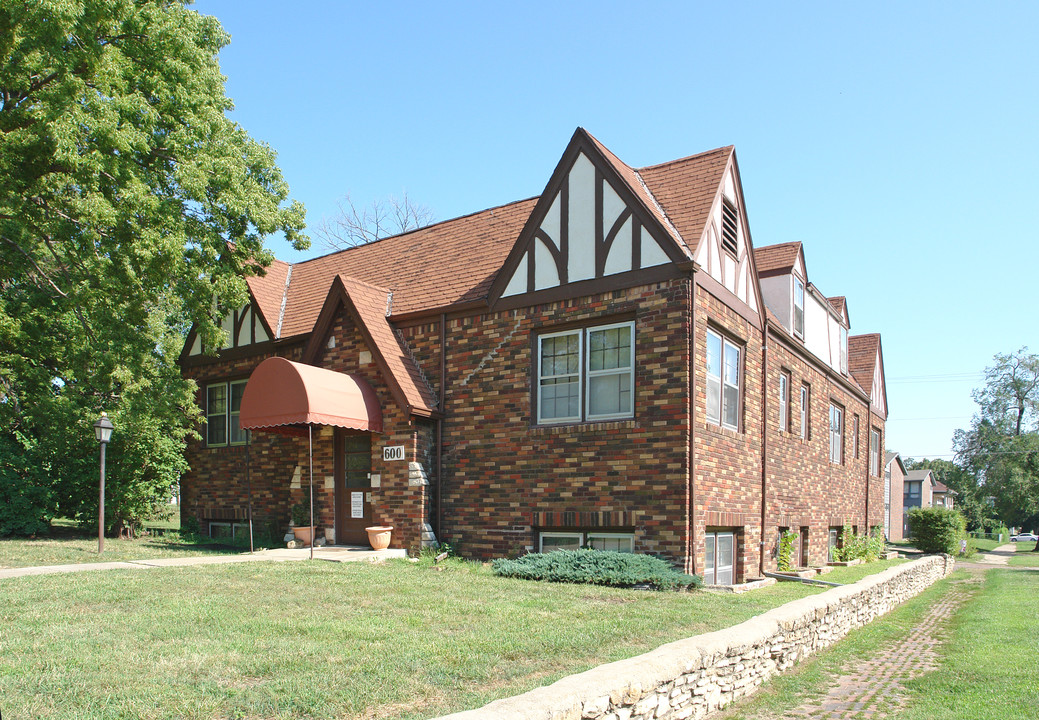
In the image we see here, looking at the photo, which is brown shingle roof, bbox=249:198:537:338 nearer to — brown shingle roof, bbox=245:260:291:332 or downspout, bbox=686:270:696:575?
brown shingle roof, bbox=245:260:291:332

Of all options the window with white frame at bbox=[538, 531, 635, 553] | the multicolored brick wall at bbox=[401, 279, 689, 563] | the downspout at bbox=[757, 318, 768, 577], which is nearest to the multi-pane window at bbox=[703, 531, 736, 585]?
the downspout at bbox=[757, 318, 768, 577]

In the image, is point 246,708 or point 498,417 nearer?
point 246,708

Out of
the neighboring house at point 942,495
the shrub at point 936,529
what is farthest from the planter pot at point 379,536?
the neighboring house at point 942,495

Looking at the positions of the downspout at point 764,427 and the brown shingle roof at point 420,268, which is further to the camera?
the brown shingle roof at point 420,268

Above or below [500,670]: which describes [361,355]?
above

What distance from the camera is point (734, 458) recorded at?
13.9 meters

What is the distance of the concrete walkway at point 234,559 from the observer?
1101 centimetres

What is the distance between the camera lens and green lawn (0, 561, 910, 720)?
5.28 meters

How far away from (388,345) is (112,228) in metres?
5.37

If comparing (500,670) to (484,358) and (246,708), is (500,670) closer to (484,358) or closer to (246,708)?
(246,708)

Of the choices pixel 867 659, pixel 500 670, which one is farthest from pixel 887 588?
pixel 500 670

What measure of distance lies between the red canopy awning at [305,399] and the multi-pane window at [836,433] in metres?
13.4

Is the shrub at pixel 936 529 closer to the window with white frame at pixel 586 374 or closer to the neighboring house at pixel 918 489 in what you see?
the window with white frame at pixel 586 374

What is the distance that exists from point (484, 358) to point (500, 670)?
8562 mm
